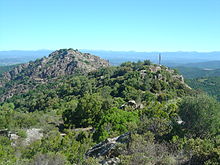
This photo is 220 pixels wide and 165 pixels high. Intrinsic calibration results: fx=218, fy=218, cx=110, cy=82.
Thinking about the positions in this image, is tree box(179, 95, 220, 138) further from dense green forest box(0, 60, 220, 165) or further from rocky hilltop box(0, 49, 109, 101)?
rocky hilltop box(0, 49, 109, 101)

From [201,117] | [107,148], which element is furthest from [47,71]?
[201,117]

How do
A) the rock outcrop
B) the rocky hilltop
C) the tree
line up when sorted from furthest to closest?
the rocky hilltop → the tree → the rock outcrop

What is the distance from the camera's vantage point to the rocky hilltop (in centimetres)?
12239

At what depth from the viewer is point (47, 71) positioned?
132 meters

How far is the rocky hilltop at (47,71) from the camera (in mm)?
122387

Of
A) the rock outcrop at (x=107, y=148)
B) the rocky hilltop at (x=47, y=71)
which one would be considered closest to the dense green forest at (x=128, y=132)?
the rock outcrop at (x=107, y=148)

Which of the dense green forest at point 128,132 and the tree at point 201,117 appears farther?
the tree at point 201,117

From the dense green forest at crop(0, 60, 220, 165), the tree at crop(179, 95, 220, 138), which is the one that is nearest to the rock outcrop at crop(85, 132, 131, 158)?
the dense green forest at crop(0, 60, 220, 165)

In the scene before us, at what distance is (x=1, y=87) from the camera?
136 meters

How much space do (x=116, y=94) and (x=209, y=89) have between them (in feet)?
215

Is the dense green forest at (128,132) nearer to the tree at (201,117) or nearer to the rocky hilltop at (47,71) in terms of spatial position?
the tree at (201,117)

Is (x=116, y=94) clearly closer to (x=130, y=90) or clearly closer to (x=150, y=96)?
(x=130, y=90)

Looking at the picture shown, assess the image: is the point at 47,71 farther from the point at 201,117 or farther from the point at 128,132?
the point at 201,117

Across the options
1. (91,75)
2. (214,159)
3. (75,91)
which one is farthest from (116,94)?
(214,159)
